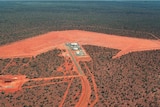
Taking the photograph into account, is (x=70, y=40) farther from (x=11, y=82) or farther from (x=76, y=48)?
(x=11, y=82)

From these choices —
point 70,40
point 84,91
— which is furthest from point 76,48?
Answer: point 84,91

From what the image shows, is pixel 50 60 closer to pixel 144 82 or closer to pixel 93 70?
pixel 93 70

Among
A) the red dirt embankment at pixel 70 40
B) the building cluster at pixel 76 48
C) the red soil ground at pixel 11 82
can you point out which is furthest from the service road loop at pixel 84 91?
the red dirt embankment at pixel 70 40

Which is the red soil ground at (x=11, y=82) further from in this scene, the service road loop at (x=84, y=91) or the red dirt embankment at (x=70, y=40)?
the red dirt embankment at (x=70, y=40)

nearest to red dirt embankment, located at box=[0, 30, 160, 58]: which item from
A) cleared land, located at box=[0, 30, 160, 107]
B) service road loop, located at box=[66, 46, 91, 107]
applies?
cleared land, located at box=[0, 30, 160, 107]

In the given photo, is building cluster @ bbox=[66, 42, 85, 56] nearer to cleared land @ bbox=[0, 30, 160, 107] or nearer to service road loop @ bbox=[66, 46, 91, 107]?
cleared land @ bbox=[0, 30, 160, 107]
